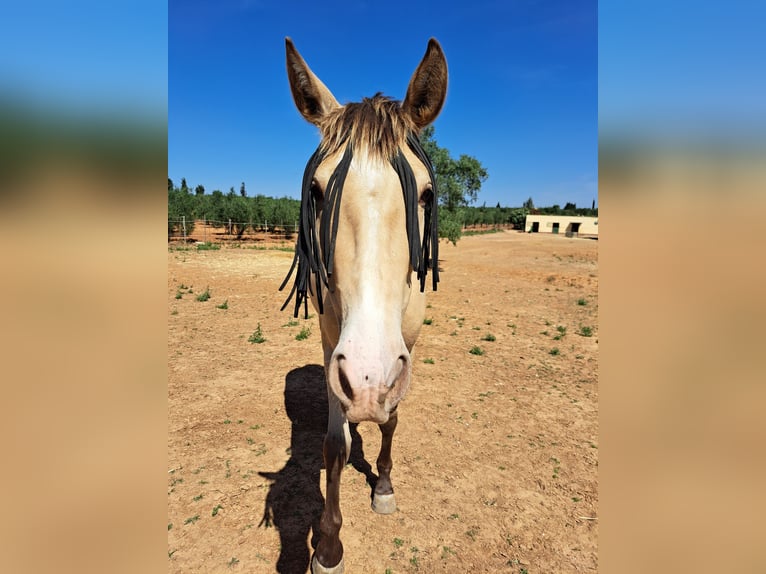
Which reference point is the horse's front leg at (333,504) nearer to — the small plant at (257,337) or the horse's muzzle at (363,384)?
the horse's muzzle at (363,384)

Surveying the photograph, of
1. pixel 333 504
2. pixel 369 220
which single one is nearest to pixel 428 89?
pixel 369 220

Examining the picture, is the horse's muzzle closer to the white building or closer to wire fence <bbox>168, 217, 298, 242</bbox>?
wire fence <bbox>168, 217, 298, 242</bbox>

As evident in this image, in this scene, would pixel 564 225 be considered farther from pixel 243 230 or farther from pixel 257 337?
pixel 257 337

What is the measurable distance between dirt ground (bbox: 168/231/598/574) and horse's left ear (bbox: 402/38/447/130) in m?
3.06

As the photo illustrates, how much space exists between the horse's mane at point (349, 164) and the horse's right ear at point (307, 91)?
7.7 inches

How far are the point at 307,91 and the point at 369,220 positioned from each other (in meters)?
1.14

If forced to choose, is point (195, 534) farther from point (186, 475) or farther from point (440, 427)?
point (440, 427)

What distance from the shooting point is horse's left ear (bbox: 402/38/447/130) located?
1.87m
